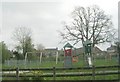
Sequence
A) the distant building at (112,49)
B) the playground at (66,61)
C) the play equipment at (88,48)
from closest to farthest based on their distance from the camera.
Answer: the playground at (66,61)
the play equipment at (88,48)
the distant building at (112,49)

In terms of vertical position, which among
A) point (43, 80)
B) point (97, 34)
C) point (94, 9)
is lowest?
point (43, 80)

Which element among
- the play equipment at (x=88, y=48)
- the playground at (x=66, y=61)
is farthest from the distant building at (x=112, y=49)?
the play equipment at (x=88, y=48)

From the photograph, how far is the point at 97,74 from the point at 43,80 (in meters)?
2.46

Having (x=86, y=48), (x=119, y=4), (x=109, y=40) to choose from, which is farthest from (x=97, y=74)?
(x=109, y=40)

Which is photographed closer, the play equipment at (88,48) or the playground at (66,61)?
the playground at (66,61)

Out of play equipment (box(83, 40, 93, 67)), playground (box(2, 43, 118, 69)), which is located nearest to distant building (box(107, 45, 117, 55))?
playground (box(2, 43, 118, 69))

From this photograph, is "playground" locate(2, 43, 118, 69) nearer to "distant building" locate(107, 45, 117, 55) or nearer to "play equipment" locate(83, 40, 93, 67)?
"play equipment" locate(83, 40, 93, 67)

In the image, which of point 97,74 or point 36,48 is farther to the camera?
point 36,48

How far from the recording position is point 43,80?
400 inches

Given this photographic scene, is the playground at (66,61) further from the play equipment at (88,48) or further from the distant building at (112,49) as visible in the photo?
the distant building at (112,49)

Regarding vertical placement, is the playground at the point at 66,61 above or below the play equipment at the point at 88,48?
below

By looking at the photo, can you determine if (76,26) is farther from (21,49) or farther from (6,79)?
(6,79)

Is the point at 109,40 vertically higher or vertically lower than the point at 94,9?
lower

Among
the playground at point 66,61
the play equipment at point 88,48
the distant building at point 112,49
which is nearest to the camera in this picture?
the playground at point 66,61
